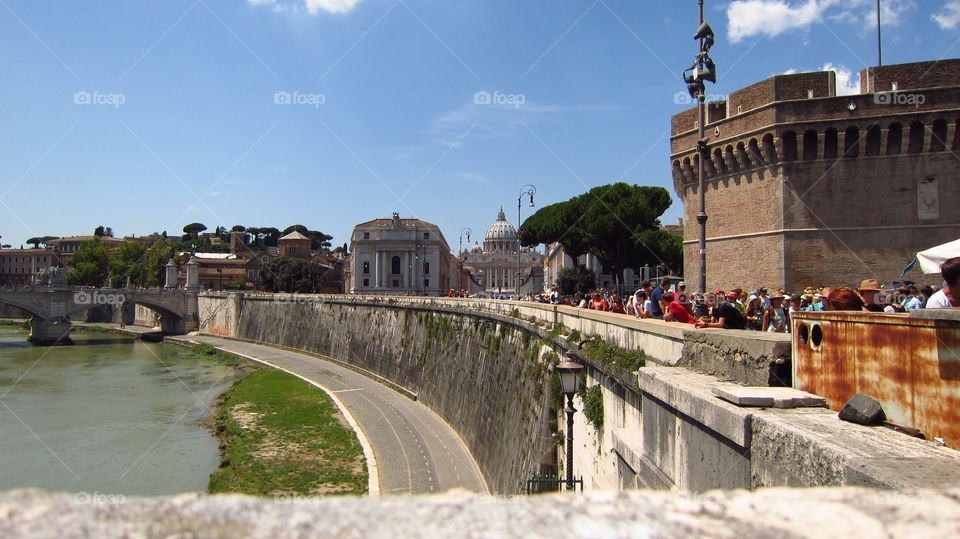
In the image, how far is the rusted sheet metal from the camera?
305 cm

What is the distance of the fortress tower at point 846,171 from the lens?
18.0m

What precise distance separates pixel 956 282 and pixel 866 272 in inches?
679

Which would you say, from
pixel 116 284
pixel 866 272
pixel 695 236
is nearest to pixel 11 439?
pixel 695 236

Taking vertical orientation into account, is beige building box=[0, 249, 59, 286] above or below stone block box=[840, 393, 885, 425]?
above

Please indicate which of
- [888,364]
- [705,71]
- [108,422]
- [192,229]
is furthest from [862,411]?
[192,229]

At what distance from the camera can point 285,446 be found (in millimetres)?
20391

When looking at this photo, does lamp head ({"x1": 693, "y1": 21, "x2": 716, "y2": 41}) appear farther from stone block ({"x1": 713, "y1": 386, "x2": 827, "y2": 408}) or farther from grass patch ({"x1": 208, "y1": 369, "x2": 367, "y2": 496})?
grass patch ({"x1": 208, "y1": 369, "x2": 367, "y2": 496})

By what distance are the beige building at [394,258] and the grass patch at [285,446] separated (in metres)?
43.5

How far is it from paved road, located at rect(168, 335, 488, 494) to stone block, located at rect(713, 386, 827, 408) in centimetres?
683

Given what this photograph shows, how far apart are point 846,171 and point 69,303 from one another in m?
60.4

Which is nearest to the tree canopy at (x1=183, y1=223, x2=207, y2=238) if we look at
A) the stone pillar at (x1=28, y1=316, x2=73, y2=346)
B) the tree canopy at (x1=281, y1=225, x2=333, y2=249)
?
the tree canopy at (x1=281, y1=225, x2=333, y2=249)

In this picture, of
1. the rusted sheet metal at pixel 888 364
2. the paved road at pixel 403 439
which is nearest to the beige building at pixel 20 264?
the paved road at pixel 403 439

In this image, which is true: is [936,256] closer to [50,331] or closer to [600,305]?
[600,305]

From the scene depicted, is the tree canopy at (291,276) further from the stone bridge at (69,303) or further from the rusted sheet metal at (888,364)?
the rusted sheet metal at (888,364)
